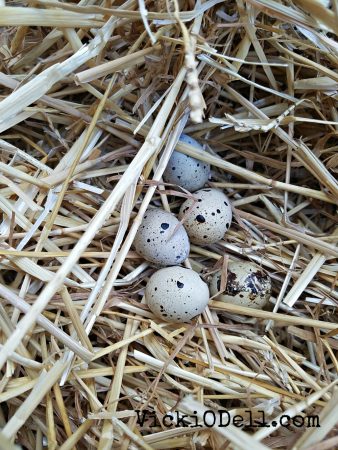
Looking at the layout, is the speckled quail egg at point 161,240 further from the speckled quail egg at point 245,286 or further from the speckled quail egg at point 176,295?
the speckled quail egg at point 245,286

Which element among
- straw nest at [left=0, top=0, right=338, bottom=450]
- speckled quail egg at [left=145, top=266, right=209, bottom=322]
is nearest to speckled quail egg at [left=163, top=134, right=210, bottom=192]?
straw nest at [left=0, top=0, right=338, bottom=450]

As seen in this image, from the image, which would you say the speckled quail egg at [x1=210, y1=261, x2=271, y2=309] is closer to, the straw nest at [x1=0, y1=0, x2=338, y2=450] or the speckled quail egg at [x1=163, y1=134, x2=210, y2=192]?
the straw nest at [x1=0, y1=0, x2=338, y2=450]

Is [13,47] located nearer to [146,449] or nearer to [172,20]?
[172,20]

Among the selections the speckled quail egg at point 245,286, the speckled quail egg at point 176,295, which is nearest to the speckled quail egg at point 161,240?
the speckled quail egg at point 176,295

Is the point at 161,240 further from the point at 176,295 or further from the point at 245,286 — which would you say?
the point at 245,286

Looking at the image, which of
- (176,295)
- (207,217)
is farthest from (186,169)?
(176,295)

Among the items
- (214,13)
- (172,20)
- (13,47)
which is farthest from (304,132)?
(13,47)
